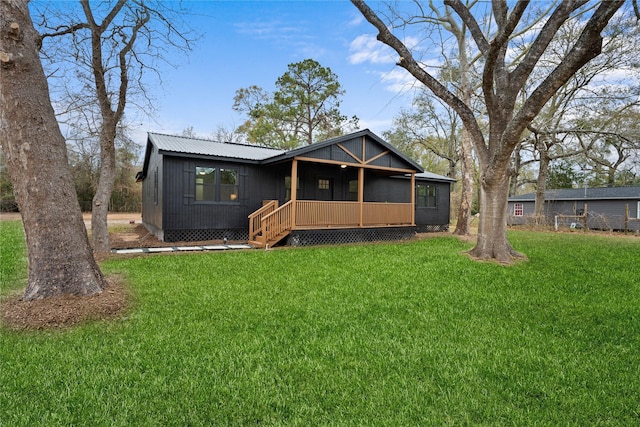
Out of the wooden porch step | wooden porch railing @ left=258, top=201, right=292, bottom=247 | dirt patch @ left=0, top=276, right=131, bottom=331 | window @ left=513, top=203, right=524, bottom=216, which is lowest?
dirt patch @ left=0, top=276, right=131, bottom=331

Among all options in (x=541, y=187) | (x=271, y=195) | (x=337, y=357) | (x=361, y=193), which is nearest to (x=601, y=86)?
(x=541, y=187)

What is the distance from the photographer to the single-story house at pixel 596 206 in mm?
19719

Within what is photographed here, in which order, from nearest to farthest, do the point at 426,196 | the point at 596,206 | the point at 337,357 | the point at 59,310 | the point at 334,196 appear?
the point at 337,357, the point at 59,310, the point at 334,196, the point at 426,196, the point at 596,206

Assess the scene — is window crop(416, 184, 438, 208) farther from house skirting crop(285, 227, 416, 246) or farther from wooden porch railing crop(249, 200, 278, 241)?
wooden porch railing crop(249, 200, 278, 241)

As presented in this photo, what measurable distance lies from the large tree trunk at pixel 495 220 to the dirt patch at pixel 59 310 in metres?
8.01

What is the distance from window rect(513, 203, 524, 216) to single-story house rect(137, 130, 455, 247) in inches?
704

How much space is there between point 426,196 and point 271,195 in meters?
8.59

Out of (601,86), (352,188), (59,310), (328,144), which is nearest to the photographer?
(59,310)

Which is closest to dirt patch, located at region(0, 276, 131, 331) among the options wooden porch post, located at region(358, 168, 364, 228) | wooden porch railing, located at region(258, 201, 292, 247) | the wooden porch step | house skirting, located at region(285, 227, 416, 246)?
the wooden porch step

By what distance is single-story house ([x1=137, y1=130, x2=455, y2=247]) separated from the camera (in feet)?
33.7

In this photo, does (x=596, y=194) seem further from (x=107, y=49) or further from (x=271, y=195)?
(x=107, y=49)

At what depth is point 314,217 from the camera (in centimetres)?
1066

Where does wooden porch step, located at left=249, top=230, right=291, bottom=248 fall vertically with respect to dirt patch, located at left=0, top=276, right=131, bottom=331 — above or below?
above

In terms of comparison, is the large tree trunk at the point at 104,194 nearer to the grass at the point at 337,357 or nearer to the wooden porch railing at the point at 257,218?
the grass at the point at 337,357
